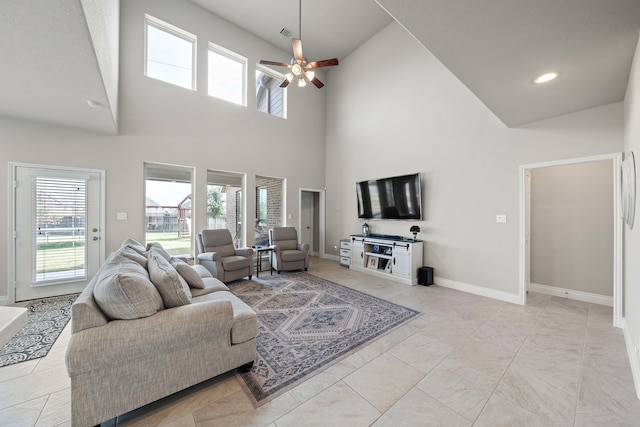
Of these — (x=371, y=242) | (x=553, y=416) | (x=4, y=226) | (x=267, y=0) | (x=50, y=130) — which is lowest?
(x=553, y=416)

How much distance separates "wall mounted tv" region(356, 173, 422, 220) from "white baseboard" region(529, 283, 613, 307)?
7.13 ft

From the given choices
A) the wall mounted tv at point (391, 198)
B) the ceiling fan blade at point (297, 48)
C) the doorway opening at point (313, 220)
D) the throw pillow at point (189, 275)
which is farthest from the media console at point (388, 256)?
the ceiling fan blade at point (297, 48)

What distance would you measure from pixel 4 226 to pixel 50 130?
4.95ft

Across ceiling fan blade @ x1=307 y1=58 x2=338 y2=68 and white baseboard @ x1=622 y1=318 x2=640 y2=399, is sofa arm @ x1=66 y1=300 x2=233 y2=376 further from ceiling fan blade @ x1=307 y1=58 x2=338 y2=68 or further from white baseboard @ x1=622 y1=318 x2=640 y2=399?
ceiling fan blade @ x1=307 y1=58 x2=338 y2=68

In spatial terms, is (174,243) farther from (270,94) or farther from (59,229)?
(270,94)

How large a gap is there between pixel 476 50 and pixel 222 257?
4.63 m

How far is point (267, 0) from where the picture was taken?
487 cm

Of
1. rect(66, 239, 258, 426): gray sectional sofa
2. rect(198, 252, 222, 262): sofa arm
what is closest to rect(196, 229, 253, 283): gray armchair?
rect(198, 252, 222, 262): sofa arm

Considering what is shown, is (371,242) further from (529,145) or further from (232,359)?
(232,359)

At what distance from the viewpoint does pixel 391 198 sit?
5207mm

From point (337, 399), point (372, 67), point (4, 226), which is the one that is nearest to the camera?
point (337, 399)

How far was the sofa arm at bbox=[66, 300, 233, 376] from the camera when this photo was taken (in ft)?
4.41

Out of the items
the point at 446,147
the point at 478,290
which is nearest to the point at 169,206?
the point at 446,147

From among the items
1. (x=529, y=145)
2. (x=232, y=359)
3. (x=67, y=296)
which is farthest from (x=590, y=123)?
(x=67, y=296)
